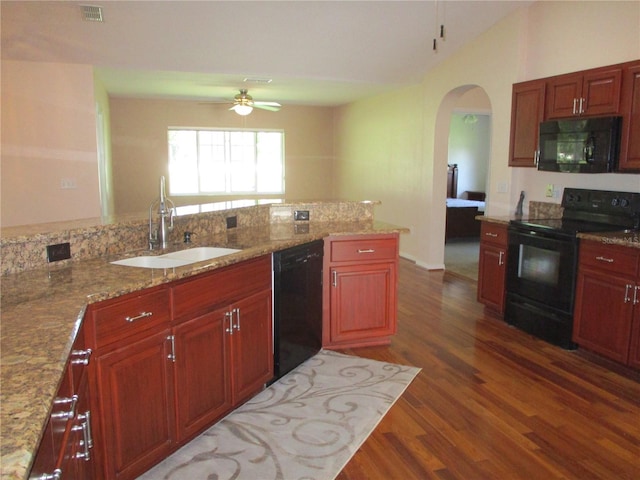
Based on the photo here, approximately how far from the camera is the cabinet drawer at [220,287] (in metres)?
2.22

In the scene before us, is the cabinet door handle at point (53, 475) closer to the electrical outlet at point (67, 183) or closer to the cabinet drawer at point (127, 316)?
the cabinet drawer at point (127, 316)

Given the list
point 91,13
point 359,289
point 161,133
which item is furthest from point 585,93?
point 161,133

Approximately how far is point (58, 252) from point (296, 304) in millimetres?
1411

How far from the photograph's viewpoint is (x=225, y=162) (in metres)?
9.66

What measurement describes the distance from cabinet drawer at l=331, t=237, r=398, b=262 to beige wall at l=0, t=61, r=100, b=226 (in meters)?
3.65

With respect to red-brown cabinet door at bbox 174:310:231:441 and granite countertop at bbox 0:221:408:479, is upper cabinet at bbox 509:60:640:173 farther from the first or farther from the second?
red-brown cabinet door at bbox 174:310:231:441

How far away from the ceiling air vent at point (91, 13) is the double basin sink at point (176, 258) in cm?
274

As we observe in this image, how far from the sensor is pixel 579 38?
4.25 m

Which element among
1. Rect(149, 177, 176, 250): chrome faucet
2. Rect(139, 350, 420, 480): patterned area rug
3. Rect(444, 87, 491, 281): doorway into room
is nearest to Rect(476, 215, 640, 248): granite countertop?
Rect(139, 350, 420, 480): patterned area rug

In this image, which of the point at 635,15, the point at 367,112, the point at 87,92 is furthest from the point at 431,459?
the point at 367,112

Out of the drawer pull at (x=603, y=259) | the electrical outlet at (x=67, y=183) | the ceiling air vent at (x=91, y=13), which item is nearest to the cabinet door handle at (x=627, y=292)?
the drawer pull at (x=603, y=259)

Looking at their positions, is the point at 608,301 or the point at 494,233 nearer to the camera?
the point at 608,301

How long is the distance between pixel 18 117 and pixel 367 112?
517 cm

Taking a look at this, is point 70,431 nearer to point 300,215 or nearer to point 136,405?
point 136,405
